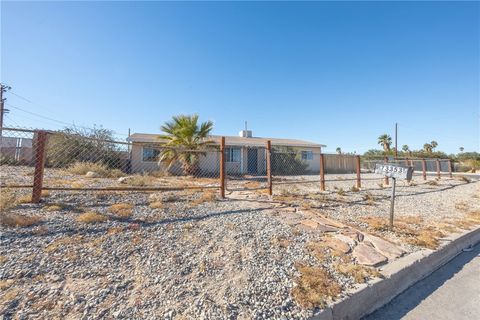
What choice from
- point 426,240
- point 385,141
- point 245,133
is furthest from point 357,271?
point 385,141

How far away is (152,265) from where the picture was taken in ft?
8.07

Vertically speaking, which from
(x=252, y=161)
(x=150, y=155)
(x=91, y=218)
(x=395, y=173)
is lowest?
(x=91, y=218)

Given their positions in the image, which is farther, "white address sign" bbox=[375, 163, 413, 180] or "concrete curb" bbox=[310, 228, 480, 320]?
"white address sign" bbox=[375, 163, 413, 180]

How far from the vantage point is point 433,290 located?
268 cm

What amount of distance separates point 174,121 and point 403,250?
11.4m

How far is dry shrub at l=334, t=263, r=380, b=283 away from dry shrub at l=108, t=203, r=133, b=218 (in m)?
3.43

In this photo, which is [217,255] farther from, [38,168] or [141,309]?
[38,168]

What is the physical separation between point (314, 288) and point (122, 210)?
11.4 feet

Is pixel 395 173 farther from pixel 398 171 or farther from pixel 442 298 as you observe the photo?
pixel 442 298

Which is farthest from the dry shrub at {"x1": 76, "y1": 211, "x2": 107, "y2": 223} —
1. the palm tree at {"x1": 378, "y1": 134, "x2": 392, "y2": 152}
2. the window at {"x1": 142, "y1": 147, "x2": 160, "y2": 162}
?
the palm tree at {"x1": 378, "y1": 134, "x2": 392, "y2": 152}

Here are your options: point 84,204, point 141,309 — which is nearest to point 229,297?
point 141,309

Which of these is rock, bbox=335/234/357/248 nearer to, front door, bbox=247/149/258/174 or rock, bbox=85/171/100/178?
rock, bbox=85/171/100/178

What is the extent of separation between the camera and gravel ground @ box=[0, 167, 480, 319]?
183 centimetres

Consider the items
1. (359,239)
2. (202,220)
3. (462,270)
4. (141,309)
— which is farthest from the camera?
(202,220)
